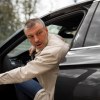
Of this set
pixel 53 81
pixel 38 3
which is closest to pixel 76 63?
pixel 53 81

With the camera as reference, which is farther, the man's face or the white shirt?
the man's face

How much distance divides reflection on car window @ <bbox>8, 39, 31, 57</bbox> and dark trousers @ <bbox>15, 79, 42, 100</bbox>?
35cm

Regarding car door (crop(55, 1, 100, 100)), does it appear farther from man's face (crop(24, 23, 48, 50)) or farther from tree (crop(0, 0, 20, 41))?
tree (crop(0, 0, 20, 41))

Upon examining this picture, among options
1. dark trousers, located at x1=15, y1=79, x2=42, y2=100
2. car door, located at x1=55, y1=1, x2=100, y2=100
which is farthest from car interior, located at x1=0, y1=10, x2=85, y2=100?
car door, located at x1=55, y1=1, x2=100, y2=100

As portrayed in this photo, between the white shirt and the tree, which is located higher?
the white shirt

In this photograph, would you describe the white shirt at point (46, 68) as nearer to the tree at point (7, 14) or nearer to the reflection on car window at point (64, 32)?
the reflection on car window at point (64, 32)

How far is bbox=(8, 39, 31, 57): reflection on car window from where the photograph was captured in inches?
169

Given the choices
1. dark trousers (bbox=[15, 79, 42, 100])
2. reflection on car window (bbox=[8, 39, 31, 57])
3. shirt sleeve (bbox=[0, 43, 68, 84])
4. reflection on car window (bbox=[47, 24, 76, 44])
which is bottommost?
dark trousers (bbox=[15, 79, 42, 100])

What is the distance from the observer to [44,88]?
346 centimetres

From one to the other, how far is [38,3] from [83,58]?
620 inches

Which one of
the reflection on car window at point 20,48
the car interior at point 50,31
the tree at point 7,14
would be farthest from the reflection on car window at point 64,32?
the tree at point 7,14

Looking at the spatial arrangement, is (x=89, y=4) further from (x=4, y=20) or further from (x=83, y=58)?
(x=4, y=20)

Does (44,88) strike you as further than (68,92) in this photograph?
Yes

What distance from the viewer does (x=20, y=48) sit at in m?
4.41
